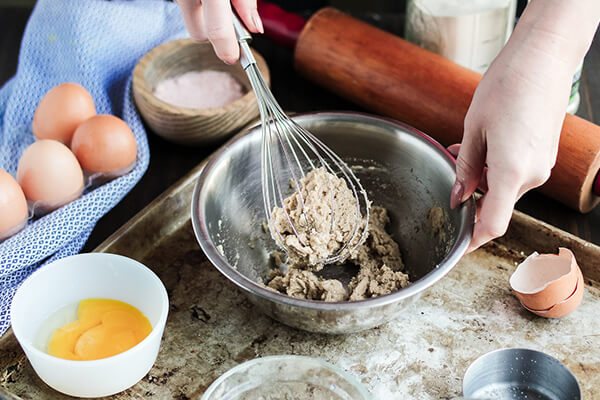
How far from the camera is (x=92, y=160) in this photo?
1.30m

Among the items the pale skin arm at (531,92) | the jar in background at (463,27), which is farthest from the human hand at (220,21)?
the jar in background at (463,27)

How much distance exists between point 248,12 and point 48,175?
1.60 ft

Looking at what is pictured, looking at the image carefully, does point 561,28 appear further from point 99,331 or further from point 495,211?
point 99,331

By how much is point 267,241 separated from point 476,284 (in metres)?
0.39

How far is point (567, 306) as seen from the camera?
104 cm

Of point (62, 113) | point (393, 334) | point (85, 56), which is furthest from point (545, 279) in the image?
point (85, 56)

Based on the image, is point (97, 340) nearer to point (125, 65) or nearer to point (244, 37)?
point (244, 37)

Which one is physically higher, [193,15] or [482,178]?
[193,15]

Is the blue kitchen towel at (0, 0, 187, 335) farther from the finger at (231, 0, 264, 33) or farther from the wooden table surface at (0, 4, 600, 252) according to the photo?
the finger at (231, 0, 264, 33)

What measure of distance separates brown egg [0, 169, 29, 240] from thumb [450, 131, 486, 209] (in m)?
0.78

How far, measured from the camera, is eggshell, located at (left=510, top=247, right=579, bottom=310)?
1022 mm

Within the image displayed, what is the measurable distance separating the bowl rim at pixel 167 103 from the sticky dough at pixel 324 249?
0.33 m

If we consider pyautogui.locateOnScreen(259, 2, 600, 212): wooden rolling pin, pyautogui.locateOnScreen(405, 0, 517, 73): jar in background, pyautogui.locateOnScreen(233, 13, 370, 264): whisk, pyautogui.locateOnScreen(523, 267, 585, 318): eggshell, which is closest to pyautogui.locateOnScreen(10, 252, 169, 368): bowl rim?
pyautogui.locateOnScreen(233, 13, 370, 264): whisk

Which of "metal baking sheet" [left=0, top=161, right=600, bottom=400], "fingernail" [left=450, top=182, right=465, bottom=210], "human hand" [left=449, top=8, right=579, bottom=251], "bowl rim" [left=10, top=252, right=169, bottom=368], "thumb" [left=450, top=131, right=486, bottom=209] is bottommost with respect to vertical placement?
"metal baking sheet" [left=0, top=161, right=600, bottom=400]
